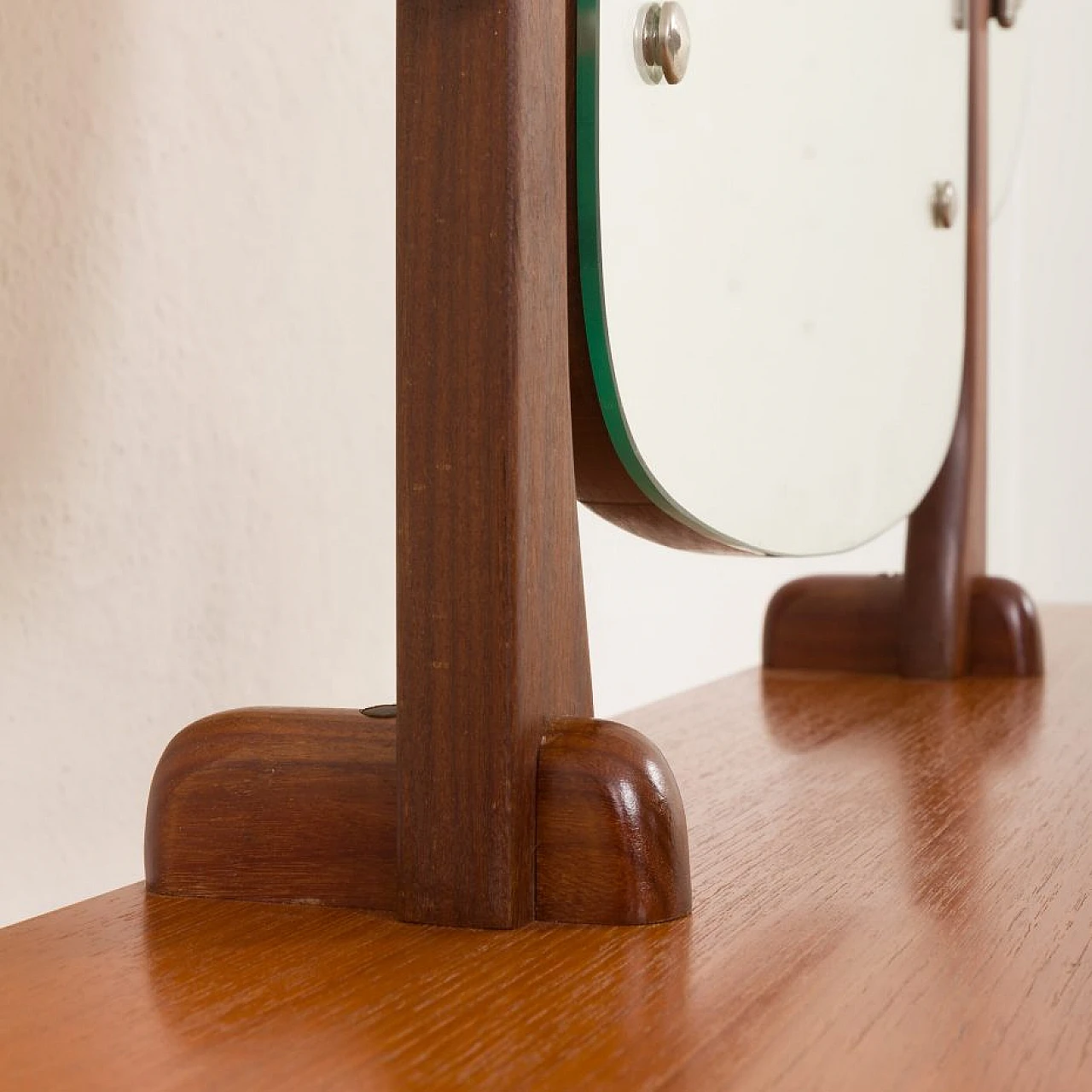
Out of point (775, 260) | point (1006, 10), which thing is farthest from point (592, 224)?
point (1006, 10)

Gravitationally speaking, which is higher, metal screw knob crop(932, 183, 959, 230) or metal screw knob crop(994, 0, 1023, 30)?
metal screw knob crop(994, 0, 1023, 30)

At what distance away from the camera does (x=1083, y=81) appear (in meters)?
2.46

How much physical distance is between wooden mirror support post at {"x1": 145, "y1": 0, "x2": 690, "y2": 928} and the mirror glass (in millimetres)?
42

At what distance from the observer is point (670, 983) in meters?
0.34

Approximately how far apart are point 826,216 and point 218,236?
258 millimetres

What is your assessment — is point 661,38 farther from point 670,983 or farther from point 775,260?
point 670,983

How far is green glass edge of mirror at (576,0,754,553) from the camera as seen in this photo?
42 cm

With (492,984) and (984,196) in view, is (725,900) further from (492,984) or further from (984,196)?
(984,196)

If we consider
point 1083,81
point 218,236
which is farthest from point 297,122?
point 1083,81

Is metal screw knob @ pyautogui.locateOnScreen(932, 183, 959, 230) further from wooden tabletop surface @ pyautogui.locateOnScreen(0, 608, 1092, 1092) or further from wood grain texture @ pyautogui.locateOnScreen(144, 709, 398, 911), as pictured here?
wood grain texture @ pyautogui.locateOnScreen(144, 709, 398, 911)

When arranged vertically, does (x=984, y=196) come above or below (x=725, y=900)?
above

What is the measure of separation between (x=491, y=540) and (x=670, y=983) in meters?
0.12

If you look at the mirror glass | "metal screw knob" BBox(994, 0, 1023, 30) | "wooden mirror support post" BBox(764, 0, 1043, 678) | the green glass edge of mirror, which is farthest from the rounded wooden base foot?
the green glass edge of mirror

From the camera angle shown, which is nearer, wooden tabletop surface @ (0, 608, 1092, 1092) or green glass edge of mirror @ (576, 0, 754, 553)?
wooden tabletop surface @ (0, 608, 1092, 1092)
